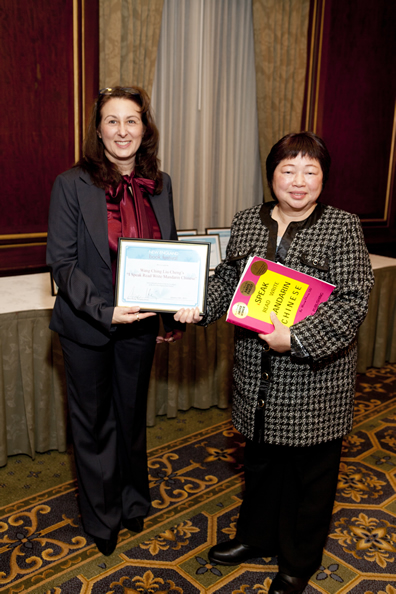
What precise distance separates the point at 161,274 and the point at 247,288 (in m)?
0.32

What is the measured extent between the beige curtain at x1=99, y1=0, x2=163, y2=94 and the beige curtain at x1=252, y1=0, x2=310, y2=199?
3.25 ft

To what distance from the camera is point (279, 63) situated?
14.0 ft

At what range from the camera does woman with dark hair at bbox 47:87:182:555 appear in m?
1.80

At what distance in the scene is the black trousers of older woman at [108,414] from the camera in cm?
192

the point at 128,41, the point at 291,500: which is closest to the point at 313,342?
the point at 291,500

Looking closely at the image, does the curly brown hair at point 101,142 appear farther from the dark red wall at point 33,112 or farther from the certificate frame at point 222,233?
the certificate frame at point 222,233

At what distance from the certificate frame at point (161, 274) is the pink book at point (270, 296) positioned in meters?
0.19

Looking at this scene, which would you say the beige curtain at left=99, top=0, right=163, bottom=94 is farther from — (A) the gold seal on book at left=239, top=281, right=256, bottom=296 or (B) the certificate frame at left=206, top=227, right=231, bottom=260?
(A) the gold seal on book at left=239, top=281, right=256, bottom=296

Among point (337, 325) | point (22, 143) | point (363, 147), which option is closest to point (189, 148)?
point (22, 143)

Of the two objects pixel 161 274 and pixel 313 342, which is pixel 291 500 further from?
pixel 161 274

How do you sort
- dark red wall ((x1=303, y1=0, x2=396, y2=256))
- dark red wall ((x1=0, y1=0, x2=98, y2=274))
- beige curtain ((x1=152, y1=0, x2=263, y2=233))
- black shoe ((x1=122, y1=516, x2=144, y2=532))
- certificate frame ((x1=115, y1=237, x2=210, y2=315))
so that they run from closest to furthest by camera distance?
certificate frame ((x1=115, y1=237, x2=210, y2=315)), black shoe ((x1=122, y1=516, x2=144, y2=532)), dark red wall ((x1=0, y1=0, x2=98, y2=274)), beige curtain ((x1=152, y1=0, x2=263, y2=233)), dark red wall ((x1=303, y1=0, x2=396, y2=256))

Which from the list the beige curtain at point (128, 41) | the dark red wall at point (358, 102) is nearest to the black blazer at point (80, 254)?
the beige curtain at point (128, 41)

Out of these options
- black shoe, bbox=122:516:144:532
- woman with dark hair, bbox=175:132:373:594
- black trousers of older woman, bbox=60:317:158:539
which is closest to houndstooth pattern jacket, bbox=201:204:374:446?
woman with dark hair, bbox=175:132:373:594

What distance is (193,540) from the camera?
2148 mm
